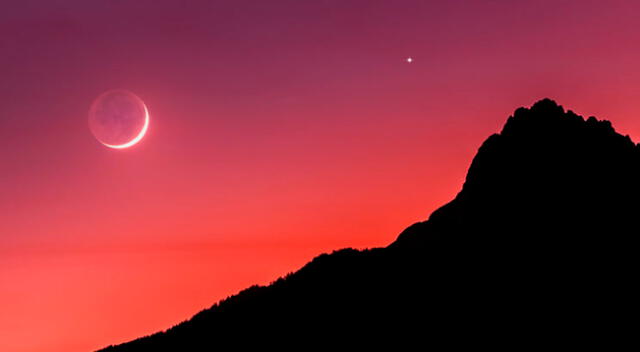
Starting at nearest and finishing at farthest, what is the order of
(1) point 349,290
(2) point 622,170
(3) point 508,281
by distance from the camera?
(3) point 508,281 < (2) point 622,170 < (1) point 349,290

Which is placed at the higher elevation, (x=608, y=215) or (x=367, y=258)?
(x=367, y=258)

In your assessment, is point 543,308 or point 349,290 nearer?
point 543,308

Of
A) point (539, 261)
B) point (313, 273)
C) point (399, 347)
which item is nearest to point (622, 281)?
point (539, 261)

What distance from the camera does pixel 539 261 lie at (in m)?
76.1

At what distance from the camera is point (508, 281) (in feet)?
248

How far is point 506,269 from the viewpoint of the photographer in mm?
77188

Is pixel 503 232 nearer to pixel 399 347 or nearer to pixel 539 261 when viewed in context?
pixel 539 261

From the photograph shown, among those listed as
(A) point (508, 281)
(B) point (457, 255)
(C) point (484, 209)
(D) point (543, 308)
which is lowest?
(D) point (543, 308)

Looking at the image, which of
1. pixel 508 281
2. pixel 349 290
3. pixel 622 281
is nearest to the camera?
pixel 622 281

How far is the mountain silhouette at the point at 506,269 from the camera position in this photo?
70062mm

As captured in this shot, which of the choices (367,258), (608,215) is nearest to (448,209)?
(367,258)

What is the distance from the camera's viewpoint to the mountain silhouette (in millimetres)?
70062

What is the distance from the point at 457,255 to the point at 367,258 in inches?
906

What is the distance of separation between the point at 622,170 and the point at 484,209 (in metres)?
19.8
